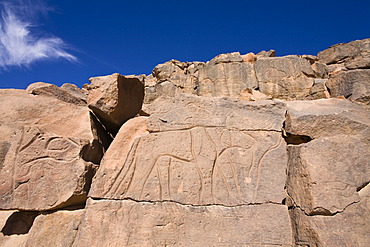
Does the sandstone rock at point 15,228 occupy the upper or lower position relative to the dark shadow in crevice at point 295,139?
lower

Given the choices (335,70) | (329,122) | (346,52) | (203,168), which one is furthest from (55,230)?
(346,52)

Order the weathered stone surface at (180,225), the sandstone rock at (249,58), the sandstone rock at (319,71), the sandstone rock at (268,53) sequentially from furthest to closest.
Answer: the sandstone rock at (268,53) < the sandstone rock at (249,58) < the sandstone rock at (319,71) < the weathered stone surface at (180,225)

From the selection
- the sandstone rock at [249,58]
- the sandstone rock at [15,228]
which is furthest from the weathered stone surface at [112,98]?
the sandstone rock at [249,58]

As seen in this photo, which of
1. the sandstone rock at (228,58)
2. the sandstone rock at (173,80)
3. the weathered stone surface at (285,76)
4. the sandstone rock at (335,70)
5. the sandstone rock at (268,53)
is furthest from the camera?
the sandstone rock at (173,80)

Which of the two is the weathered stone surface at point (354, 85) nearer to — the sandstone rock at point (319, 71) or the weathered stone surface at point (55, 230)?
the weathered stone surface at point (55, 230)

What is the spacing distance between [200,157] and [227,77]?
36.5 feet

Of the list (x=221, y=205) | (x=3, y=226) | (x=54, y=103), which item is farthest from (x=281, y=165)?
(x=3, y=226)

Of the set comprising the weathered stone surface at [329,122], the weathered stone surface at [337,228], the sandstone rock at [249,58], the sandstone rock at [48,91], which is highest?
the sandstone rock at [249,58]

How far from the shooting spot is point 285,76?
11.4 m

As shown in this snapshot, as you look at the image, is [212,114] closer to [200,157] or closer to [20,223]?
[200,157]

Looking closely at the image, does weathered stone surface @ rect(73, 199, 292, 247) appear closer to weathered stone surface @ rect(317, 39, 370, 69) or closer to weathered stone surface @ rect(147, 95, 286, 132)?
weathered stone surface @ rect(147, 95, 286, 132)

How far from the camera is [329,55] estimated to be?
15.0 meters

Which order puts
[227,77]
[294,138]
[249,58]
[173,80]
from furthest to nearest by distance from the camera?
[173,80] → [249,58] → [227,77] → [294,138]

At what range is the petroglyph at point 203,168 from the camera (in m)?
2.51
